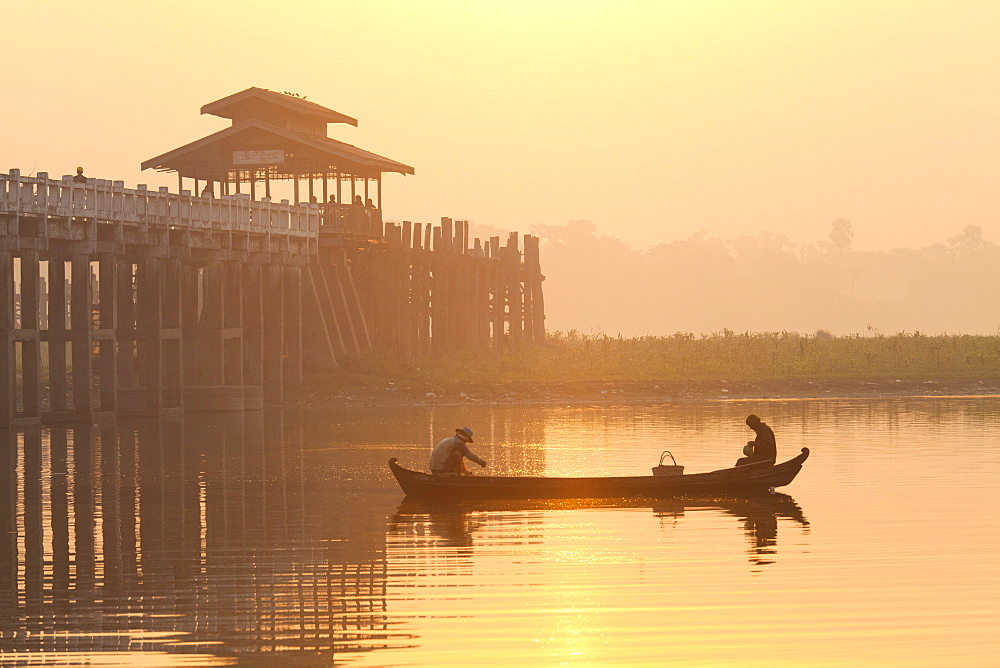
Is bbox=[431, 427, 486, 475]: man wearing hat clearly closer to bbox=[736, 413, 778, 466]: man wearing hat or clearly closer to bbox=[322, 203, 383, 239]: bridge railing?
bbox=[736, 413, 778, 466]: man wearing hat

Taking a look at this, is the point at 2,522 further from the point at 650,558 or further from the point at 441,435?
the point at 441,435

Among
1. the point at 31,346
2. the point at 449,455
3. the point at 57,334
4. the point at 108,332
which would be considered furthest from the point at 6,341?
the point at 449,455

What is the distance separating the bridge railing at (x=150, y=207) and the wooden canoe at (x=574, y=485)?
1582 centimetres

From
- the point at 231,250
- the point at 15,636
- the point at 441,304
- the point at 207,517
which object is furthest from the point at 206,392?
the point at 15,636

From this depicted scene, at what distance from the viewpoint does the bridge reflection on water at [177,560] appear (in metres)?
14.0

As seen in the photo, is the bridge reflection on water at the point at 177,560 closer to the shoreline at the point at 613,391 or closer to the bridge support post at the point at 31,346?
the bridge support post at the point at 31,346

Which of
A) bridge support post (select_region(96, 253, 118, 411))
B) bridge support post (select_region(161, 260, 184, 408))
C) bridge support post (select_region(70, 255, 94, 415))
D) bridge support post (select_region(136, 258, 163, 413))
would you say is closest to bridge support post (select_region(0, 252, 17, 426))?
bridge support post (select_region(70, 255, 94, 415))

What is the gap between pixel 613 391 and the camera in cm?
5288

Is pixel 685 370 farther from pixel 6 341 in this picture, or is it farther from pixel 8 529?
pixel 8 529

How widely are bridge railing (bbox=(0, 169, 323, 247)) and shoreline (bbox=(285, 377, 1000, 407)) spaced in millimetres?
5002

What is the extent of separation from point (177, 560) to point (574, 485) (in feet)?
23.4

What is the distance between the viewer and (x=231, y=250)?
4562cm

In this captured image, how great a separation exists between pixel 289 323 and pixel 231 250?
4.41m

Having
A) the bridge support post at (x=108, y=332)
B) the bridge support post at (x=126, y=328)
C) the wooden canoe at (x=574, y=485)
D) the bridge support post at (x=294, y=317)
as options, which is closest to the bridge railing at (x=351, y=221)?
the bridge support post at (x=294, y=317)
